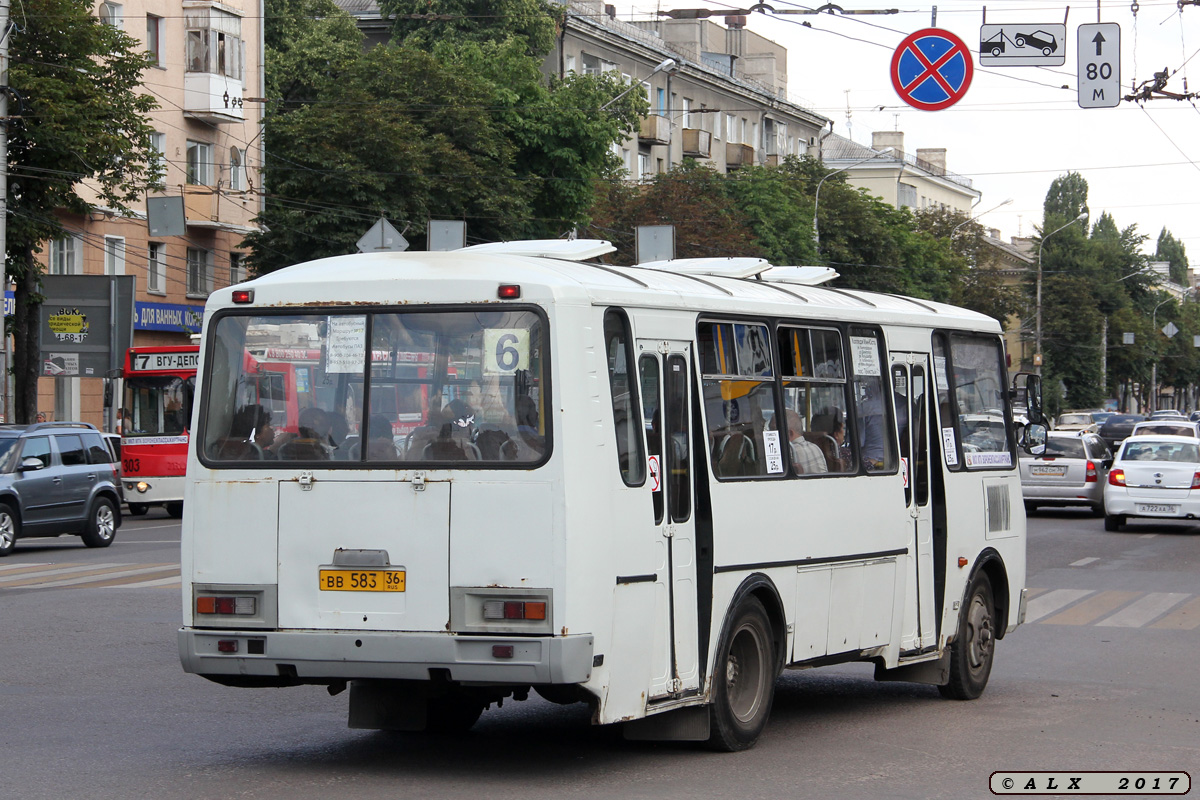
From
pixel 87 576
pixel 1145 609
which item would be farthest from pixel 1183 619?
pixel 87 576

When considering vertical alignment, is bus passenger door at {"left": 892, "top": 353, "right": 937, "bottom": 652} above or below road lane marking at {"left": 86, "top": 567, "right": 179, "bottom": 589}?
above

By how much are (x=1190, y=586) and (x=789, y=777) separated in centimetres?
1315

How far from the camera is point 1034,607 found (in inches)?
683

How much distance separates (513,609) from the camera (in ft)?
25.0

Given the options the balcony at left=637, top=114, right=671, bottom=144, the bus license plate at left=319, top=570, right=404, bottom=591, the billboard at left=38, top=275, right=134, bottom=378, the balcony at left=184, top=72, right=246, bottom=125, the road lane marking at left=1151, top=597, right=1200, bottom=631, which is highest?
the balcony at left=637, top=114, right=671, bottom=144

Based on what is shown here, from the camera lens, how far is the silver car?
32.1 m

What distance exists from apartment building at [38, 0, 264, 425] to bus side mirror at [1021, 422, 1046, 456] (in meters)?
34.2

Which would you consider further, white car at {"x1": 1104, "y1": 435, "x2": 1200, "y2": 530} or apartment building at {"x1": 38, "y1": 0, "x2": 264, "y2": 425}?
apartment building at {"x1": 38, "y1": 0, "x2": 264, "y2": 425}

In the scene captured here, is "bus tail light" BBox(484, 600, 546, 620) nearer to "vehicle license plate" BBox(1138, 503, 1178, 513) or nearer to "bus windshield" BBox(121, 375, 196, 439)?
"vehicle license plate" BBox(1138, 503, 1178, 513)

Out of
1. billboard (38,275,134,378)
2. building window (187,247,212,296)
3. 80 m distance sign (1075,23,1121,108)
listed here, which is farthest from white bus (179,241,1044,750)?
building window (187,247,212,296)

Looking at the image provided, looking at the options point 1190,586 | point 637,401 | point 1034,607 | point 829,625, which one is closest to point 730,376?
point 637,401

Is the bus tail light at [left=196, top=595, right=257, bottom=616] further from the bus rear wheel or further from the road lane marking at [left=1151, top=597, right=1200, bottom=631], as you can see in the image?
the road lane marking at [left=1151, top=597, right=1200, bottom=631]

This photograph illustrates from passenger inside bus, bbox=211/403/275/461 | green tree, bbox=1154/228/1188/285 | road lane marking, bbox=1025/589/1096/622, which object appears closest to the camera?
passenger inside bus, bbox=211/403/275/461

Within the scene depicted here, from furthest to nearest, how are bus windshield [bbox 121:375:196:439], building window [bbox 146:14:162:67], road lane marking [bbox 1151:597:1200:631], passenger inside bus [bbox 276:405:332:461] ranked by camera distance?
1. building window [bbox 146:14:162:67]
2. bus windshield [bbox 121:375:196:439]
3. road lane marking [bbox 1151:597:1200:631]
4. passenger inside bus [bbox 276:405:332:461]
